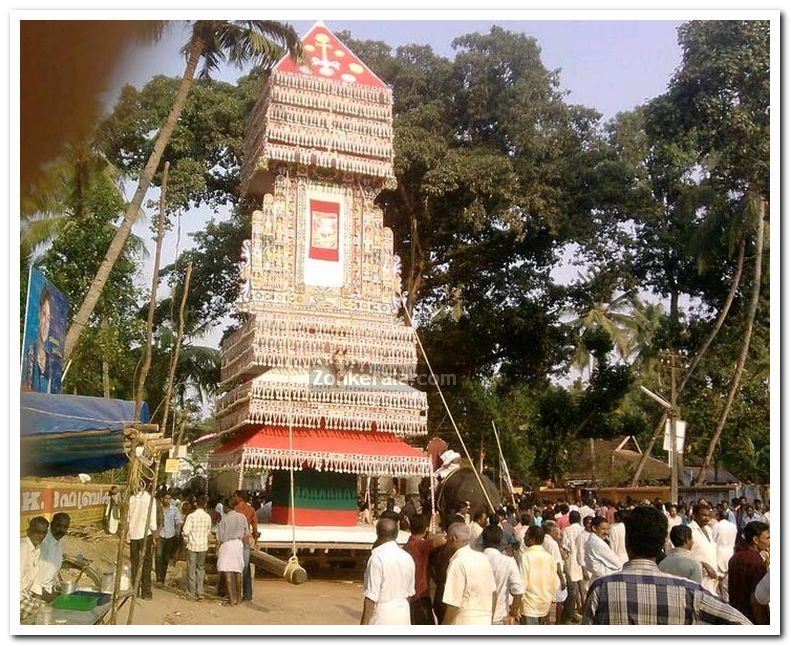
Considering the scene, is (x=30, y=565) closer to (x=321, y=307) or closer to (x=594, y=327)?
(x=321, y=307)

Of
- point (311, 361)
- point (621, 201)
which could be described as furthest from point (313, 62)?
point (621, 201)

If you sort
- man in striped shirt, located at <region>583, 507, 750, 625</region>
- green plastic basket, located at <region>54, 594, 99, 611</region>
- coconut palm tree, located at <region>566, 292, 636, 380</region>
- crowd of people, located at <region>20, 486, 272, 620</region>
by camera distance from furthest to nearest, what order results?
1. coconut palm tree, located at <region>566, 292, 636, 380</region>
2. crowd of people, located at <region>20, 486, 272, 620</region>
3. green plastic basket, located at <region>54, 594, 99, 611</region>
4. man in striped shirt, located at <region>583, 507, 750, 625</region>

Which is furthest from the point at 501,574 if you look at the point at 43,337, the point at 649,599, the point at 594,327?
the point at 594,327

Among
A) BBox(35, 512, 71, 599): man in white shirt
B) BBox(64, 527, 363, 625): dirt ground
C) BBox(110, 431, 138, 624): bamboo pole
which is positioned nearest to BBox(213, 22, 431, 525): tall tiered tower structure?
BBox(64, 527, 363, 625): dirt ground

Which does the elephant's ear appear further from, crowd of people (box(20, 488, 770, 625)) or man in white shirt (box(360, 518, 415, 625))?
man in white shirt (box(360, 518, 415, 625))

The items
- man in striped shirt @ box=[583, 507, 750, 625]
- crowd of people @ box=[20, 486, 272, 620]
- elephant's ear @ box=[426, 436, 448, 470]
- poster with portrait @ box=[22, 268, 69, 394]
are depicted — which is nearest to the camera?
man in striped shirt @ box=[583, 507, 750, 625]

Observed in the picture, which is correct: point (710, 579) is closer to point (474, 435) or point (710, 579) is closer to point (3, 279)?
point (3, 279)

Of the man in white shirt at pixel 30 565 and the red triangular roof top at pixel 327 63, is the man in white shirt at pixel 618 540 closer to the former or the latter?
the man in white shirt at pixel 30 565

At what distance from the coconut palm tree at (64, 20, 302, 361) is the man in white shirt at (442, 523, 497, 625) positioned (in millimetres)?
7264

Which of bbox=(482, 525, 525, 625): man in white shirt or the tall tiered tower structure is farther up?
the tall tiered tower structure

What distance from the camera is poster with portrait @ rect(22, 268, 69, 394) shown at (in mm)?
9859

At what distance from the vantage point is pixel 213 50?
42.7 feet

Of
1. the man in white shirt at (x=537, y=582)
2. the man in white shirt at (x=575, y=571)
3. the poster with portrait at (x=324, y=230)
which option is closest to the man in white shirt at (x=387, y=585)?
the man in white shirt at (x=537, y=582)
